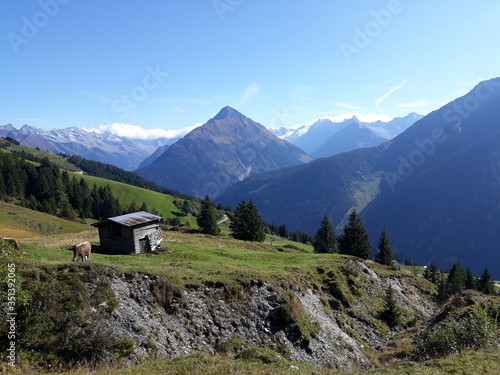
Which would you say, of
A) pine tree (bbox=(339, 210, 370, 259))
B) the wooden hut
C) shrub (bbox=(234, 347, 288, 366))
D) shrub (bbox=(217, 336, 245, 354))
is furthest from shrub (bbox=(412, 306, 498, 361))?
pine tree (bbox=(339, 210, 370, 259))

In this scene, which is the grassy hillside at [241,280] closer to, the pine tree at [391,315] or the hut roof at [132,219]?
the pine tree at [391,315]

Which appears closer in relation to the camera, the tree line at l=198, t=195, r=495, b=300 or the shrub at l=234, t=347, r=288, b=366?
the shrub at l=234, t=347, r=288, b=366

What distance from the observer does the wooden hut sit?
42.7m

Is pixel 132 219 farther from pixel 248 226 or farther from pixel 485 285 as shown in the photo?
pixel 485 285

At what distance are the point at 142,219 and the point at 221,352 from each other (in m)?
28.0

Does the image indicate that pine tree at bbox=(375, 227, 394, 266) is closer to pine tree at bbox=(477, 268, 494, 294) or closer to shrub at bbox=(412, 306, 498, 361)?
pine tree at bbox=(477, 268, 494, 294)

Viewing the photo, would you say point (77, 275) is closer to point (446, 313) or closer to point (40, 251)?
point (40, 251)

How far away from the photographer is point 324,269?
149 feet

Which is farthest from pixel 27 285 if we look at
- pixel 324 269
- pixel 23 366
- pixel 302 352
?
pixel 324 269

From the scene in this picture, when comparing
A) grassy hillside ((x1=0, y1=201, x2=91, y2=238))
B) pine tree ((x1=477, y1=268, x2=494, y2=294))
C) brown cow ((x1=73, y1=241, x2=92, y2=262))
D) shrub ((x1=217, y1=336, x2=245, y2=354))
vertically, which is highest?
grassy hillside ((x1=0, y1=201, x2=91, y2=238))

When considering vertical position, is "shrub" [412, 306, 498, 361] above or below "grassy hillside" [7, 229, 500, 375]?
below

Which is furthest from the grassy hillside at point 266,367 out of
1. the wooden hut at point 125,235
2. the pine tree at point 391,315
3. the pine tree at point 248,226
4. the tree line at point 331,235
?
the pine tree at point 248,226

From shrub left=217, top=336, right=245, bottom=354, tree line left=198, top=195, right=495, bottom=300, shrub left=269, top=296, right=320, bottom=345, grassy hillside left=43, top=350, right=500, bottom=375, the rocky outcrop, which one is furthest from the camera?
tree line left=198, top=195, right=495, bottom=300

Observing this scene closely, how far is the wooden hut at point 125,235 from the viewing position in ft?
140
